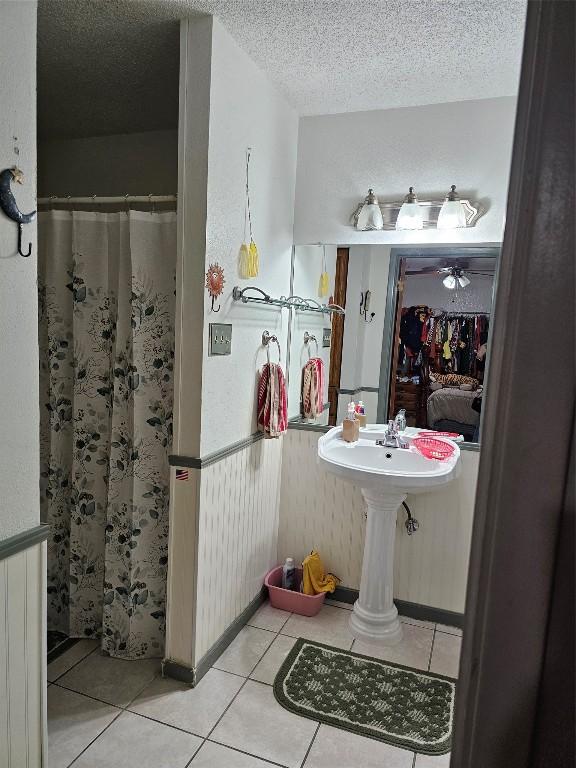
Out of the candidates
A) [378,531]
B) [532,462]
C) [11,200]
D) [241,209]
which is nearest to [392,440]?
[378,531]

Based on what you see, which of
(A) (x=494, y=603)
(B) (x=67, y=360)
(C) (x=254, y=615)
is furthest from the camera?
(C) (x=254, y=615)

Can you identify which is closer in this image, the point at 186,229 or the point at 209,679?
the point at 186,229

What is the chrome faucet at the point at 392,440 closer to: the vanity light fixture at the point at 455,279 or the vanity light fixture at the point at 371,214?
the vanity light fixture at the point at 455,279

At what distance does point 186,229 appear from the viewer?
1828 mm

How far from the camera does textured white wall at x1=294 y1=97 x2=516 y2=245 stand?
89.3 inches

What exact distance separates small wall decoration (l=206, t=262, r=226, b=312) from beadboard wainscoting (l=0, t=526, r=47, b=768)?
0.99 metres

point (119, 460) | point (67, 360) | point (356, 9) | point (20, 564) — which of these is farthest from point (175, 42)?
point (20, 564)

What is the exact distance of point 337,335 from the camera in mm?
2703

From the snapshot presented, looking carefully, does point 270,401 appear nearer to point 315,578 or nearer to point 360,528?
point 360,528

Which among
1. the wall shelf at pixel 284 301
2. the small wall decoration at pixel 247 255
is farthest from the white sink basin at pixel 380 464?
the small wall decoration at pixel 247 255

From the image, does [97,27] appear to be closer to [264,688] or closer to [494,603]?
[494,603]

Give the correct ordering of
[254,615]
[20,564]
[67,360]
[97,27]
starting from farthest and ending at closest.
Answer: [254,615], [67,360], [97,27], [20,564]

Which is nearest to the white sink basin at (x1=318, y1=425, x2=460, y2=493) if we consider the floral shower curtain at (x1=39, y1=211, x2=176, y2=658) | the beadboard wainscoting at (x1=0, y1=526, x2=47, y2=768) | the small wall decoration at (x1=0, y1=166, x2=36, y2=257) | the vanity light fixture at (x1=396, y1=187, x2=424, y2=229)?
the floral shower curtain at (x1=39, y1=211, x2=176, y2=658)

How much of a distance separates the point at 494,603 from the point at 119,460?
1.94 metres
